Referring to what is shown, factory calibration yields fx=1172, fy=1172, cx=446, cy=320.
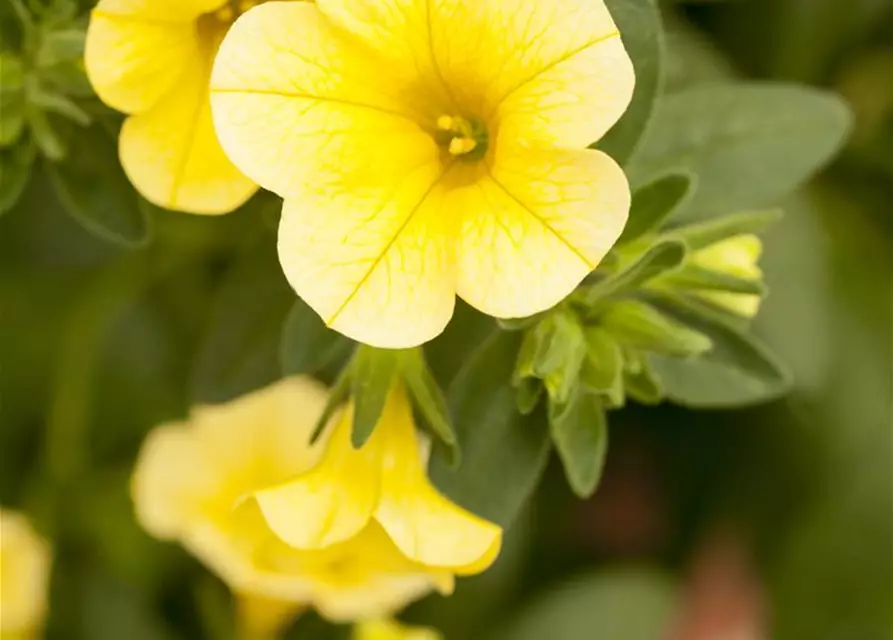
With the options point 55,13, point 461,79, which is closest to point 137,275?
point 55,13

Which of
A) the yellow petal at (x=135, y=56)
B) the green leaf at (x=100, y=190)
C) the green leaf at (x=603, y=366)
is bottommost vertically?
the green leaf at (x=100, y=190)

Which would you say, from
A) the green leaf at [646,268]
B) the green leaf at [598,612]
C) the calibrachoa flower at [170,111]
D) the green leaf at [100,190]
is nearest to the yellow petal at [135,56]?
the calibrachoa flower at [170,111]

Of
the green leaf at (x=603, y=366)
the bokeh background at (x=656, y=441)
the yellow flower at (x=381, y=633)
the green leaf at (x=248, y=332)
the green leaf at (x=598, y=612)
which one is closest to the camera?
the green leaf at (x=603, y=366)

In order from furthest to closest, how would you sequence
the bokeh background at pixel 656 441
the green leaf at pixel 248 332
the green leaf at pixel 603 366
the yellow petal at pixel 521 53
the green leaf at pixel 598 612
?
the green leaf at pixel 598 612, the bokeh background at pixel 656 441, the green leaf at pixel 248 332, the green leaf at pixel 603 366, the yellow petal at pixel 521 53

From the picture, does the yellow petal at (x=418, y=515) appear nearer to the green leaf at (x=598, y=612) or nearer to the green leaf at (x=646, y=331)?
the green leaf at (x=646, y=331)

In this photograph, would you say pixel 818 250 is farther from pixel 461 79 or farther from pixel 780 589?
pixel 461 79

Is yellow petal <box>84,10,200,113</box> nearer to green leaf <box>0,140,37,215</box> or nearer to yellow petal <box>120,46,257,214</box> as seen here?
yellow petal <box>120,46,257,214</box>

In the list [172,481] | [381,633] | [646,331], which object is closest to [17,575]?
[172,481]
